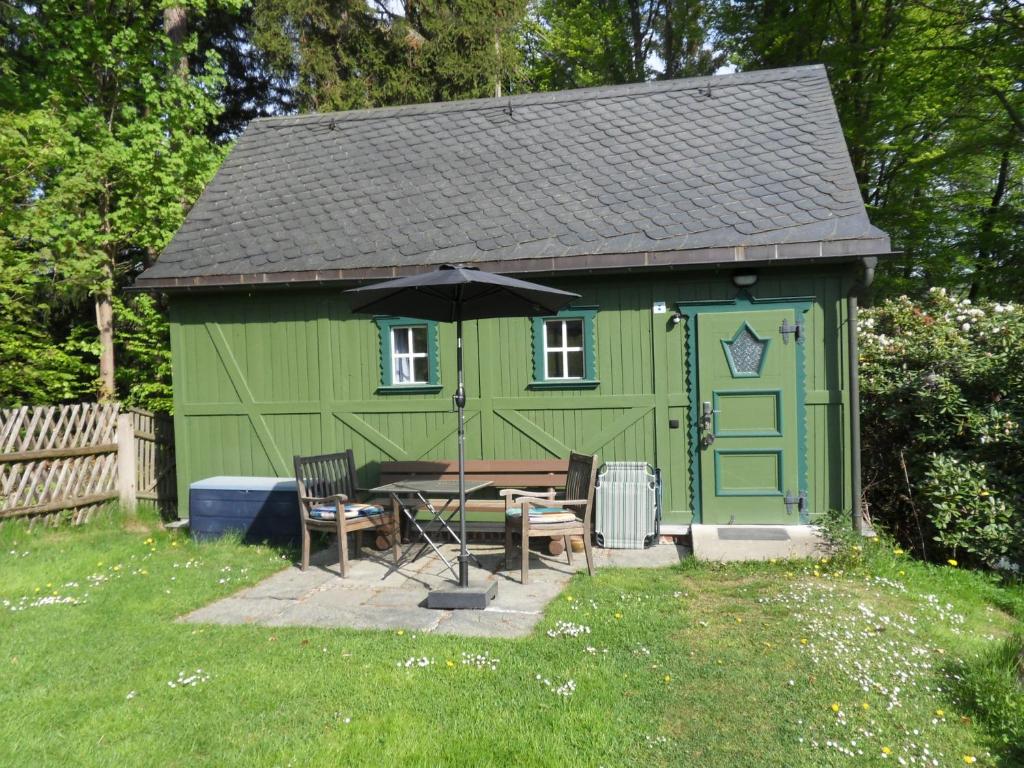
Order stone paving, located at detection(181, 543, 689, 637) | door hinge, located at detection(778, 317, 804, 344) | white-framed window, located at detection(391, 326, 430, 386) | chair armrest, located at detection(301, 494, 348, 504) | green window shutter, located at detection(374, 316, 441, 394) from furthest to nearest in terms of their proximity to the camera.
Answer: white-framed window, located at detection(391, 326, 430, 386) < green window shutter, located at detection(374, 316, 441, 394) < door hinge, located at detection(778, 317, 804, 344) < chair armrest, located at detection(301, 494, 348, 504) < stone paving, located at detection(181, 543, 689, 637)

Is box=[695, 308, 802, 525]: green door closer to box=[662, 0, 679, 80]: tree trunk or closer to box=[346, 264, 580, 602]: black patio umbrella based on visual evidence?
box=[346, 264, 580, 602]: black patio umbrella

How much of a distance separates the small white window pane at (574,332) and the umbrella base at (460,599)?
3171mm

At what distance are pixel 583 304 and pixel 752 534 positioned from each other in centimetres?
282

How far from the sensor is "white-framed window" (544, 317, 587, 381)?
7719mm

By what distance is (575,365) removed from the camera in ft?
25.4

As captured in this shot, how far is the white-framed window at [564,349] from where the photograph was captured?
7719mm

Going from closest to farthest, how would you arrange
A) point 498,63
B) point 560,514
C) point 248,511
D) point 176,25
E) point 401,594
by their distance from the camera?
point 401,594, point 560,514, point 248,511, point 176,25, point 498,63

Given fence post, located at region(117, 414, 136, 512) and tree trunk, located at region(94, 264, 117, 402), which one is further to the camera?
tree trunk, located at region(94, 264, 117, 402)

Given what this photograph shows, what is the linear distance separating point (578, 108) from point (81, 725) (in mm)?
8815

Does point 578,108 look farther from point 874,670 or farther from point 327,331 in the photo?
point 874,670

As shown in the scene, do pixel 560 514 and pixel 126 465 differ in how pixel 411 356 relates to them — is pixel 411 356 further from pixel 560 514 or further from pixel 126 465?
pixel 126 465

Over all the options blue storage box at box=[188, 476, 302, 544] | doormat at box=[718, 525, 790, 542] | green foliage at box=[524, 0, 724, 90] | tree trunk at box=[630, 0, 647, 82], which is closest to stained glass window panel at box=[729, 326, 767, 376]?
doormat at box=[718, 525, 790, 542]

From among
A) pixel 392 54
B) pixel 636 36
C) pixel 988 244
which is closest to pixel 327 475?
pixel 392 54

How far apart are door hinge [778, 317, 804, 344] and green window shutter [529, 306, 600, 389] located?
1846 millimetres
